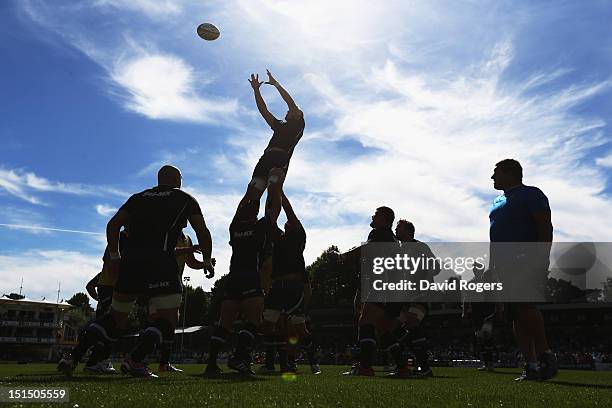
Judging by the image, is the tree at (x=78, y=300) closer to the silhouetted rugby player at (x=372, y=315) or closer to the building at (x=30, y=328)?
the building at (x=30, y=328)

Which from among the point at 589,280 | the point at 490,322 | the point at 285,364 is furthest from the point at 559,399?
the point at 589,280

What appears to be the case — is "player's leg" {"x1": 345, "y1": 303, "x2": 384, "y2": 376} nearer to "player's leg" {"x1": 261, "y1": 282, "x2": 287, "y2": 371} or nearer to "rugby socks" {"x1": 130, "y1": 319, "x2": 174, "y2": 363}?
"player's leg" {"x1": 261, "y1": 282, "x2": 287, "y2": 371}

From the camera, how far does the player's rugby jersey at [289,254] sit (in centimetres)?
809

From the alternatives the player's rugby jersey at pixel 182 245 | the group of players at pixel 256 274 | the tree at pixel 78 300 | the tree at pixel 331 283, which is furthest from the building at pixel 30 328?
the group of players at pixel 256 274

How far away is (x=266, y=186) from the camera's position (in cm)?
834

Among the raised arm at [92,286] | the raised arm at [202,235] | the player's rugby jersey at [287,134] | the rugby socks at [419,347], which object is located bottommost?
the rugby socks at [419,347]

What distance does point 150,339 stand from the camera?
14.9 ft

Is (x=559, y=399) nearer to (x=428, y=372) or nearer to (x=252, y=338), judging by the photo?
(x=252, y=338)

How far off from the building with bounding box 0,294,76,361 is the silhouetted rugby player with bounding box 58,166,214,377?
91858 mm

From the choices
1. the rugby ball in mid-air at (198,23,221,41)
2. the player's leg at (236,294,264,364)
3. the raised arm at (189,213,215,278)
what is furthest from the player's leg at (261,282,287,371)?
the rugby ball in mid-air at (198,23,221,41)

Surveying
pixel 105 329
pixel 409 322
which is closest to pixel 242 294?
pixel 105 329

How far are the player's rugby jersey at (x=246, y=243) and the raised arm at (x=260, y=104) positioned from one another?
2.74 metres

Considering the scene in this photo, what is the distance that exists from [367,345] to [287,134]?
4076mm

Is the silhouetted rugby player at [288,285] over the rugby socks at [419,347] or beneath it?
over
